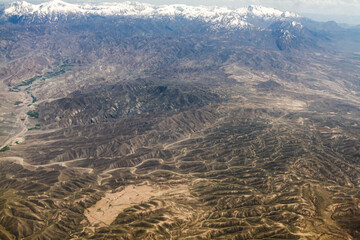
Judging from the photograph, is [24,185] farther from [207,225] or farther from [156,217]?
[207,225]

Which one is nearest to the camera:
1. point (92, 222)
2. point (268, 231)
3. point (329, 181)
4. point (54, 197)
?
point (268, 231)

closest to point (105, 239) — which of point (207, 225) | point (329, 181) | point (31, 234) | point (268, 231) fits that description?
point (31, 234)

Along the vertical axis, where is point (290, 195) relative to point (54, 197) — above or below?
above

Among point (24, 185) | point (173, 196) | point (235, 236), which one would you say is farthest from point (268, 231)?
point (24, 185)

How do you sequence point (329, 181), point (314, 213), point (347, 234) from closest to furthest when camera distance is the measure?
point (347, 234)
point (314, 213)
point (329, 181)

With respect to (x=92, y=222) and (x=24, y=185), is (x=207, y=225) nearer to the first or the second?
(x=92, y=222)

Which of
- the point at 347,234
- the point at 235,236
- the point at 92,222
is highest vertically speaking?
the point at 347,234

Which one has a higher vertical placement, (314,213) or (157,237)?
(314,213)

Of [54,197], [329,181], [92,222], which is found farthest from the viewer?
[329,181]

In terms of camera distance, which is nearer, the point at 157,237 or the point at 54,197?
the point at 157,237

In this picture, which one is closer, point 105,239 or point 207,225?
point 105,239
